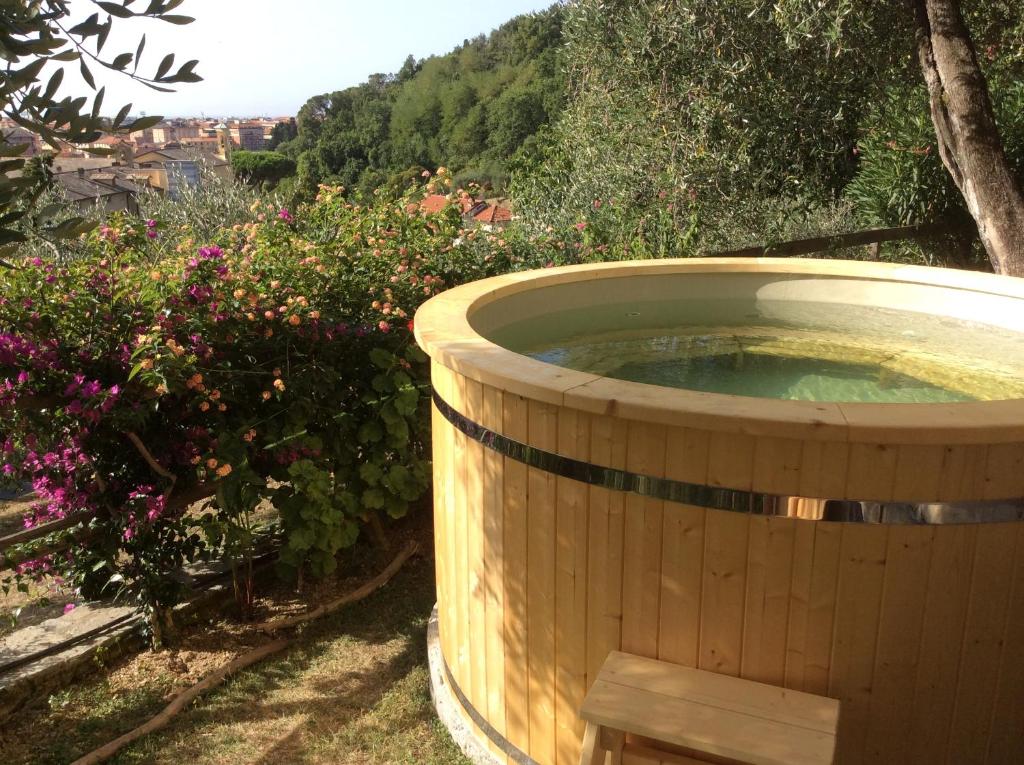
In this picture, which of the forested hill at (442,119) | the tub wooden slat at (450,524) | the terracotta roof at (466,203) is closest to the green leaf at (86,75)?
the tub wooden slat at (450,524)

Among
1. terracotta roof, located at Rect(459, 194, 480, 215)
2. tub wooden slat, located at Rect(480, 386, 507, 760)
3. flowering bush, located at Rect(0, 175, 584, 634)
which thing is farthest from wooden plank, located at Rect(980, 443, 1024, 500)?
terracotta roof, located at Rect(459, 194, 480, 215)

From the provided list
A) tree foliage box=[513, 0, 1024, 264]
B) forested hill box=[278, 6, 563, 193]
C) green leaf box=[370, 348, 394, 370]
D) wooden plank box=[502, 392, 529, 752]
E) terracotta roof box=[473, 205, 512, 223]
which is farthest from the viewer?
forested hill box=[278, 6, 563, 193]

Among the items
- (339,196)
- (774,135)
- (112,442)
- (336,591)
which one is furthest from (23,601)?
(774,135)

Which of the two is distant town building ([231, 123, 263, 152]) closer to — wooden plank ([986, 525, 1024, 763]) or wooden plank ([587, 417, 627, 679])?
wooden plank ([587, 417, 627, 679])

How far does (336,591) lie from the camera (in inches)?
175

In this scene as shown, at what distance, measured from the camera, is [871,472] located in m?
2.12

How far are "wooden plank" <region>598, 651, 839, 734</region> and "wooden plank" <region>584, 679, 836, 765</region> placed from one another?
0.03 meters

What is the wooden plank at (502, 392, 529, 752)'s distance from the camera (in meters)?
2.63

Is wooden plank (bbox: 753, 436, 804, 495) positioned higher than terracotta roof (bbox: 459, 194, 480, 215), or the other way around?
terracotta roof (bbox: 459, 194, 480, 215)

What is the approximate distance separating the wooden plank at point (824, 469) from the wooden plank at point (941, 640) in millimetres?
293

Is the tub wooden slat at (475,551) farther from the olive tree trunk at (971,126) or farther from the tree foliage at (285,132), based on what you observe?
the tree foliage at (285,132)

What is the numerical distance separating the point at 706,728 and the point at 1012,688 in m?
0.92

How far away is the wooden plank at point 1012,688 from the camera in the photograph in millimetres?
2236

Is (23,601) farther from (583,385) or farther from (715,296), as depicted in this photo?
(715,296)
